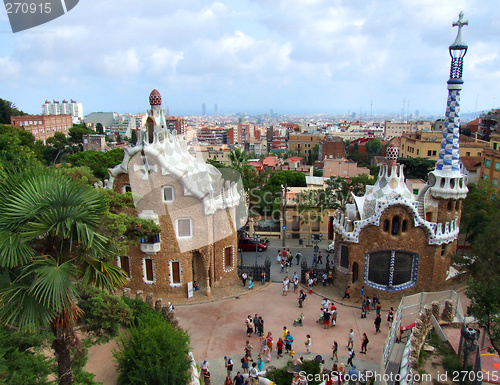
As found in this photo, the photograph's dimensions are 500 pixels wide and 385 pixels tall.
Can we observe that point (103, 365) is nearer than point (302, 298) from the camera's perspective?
Yes

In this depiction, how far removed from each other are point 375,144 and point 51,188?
3649 inches

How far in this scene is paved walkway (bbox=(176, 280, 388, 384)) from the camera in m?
19.4

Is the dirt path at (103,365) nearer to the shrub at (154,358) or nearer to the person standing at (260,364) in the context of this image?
the shrub at (154,358)

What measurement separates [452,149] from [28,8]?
2279 centimetres

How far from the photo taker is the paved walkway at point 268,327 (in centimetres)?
1938

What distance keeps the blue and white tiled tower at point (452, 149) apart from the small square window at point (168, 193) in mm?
15819

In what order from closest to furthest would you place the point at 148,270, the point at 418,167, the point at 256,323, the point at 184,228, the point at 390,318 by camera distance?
the point at 256,323, the point at 390,318, the point at 184,228, the point at 148,270, the point at 418,167

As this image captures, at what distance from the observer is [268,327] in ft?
71.9

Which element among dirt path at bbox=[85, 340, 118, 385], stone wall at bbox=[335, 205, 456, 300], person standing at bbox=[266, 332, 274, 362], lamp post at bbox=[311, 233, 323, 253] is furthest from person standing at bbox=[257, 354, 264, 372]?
lamp post at bbox=[311, 233, 323, 253]

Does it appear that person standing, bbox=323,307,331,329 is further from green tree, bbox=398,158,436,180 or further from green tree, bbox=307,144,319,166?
green tree, bbox=307,144,319,166

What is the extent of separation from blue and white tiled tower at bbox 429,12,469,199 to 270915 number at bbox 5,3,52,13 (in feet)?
71.6

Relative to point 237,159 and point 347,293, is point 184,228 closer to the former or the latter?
point 347,293

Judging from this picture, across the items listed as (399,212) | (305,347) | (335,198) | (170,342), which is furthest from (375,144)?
(170,342)

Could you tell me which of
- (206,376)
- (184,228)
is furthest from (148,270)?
(206,376)
